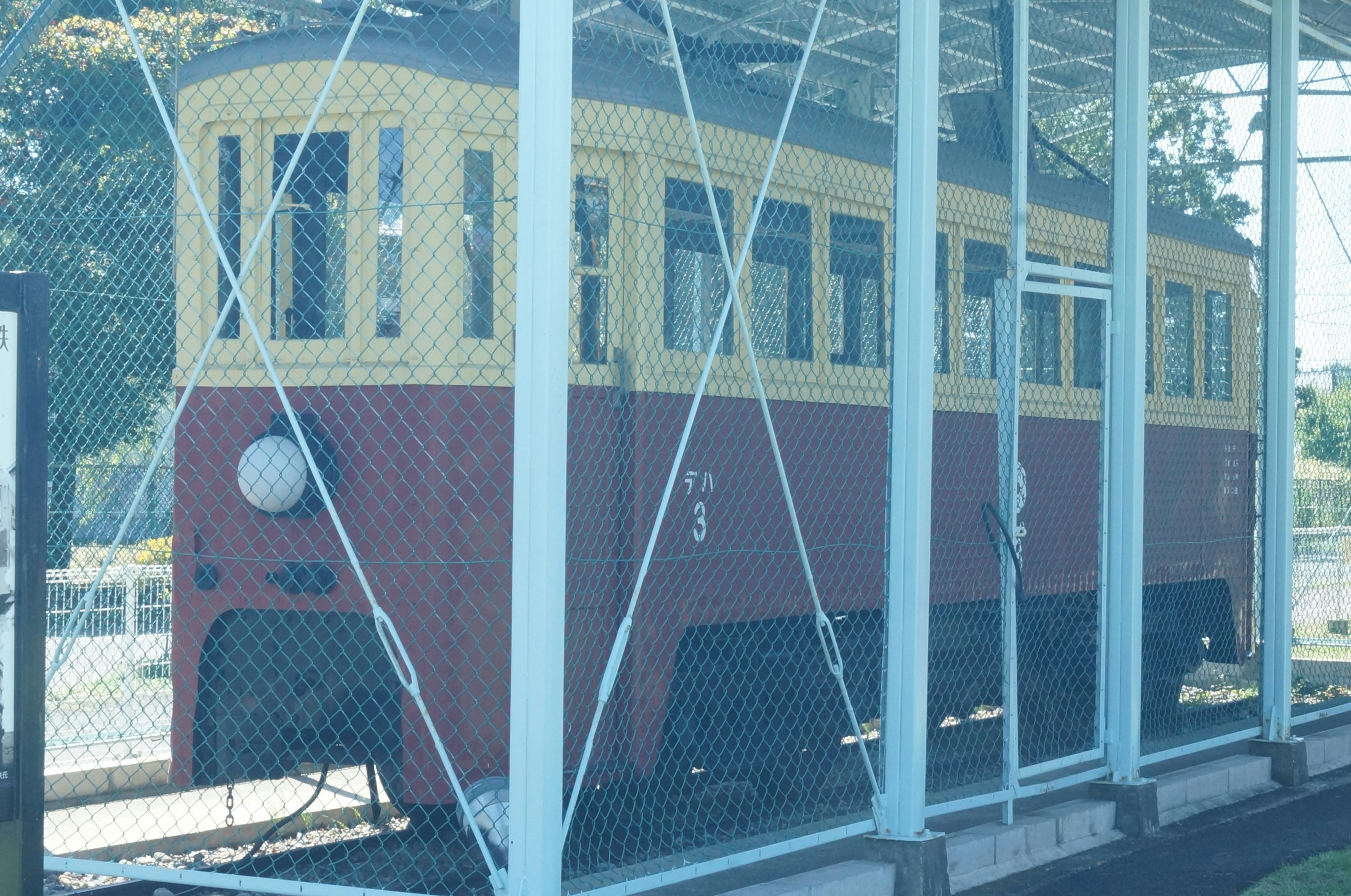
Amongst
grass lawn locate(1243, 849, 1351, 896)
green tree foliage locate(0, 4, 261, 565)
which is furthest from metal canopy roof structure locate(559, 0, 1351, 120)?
grass lawn locate(1243, 849, 1351, 896)

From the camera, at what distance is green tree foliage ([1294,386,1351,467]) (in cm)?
833

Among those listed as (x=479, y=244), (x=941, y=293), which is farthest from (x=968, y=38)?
(x=479, y=244)

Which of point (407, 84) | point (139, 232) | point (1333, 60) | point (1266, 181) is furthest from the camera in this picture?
point (1333, 60)

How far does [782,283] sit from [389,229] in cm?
149

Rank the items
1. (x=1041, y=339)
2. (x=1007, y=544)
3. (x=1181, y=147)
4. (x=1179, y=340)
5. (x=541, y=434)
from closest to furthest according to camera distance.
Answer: (x=541, y=434), (x=1007, y=544), (x=1041, y=339), (x=1181, y=147), (x=1179, y=340)

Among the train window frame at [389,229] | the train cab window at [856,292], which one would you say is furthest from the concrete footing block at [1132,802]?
the train window frame at [389,229]

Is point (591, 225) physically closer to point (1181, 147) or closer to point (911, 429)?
point (911, 429)

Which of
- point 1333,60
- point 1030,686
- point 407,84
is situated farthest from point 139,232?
point 1333,60

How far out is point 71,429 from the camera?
6.31m

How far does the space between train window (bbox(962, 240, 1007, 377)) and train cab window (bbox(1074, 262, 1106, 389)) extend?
1.33 ft

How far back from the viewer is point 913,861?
4695 millimetres

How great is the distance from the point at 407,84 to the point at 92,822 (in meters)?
3.07

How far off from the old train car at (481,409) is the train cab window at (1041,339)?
577mm

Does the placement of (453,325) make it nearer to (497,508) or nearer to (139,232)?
(497,508)
